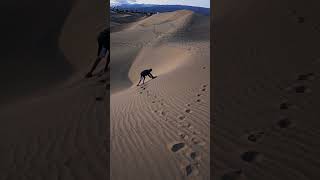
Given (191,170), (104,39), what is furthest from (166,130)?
(104,39)

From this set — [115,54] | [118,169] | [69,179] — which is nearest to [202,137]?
[118,169]

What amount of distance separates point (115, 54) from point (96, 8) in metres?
6.12
